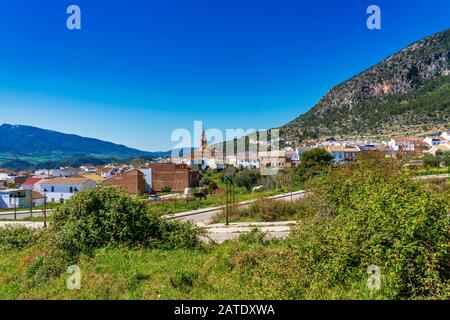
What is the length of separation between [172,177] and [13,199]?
73.3 feet

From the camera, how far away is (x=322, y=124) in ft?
418

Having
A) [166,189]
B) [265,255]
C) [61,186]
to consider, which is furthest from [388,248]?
[61,186]

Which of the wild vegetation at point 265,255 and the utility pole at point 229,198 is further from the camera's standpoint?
the utility pole at point 229,198

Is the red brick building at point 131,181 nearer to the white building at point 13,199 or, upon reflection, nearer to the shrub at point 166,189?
the shrub at point 166,189

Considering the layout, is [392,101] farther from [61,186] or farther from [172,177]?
[61,186]

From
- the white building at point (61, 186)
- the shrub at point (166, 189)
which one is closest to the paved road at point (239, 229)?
the shrub at point (166, 189)

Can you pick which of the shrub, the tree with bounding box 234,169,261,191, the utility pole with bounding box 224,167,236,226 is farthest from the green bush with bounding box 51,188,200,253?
the shrub

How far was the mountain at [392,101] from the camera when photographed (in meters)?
103

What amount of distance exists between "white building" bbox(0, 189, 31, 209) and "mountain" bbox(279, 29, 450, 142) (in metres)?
87.1

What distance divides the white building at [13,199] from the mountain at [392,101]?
8714cm

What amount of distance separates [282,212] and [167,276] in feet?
51.8

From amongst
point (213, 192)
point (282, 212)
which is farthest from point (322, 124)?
point (282, 212)

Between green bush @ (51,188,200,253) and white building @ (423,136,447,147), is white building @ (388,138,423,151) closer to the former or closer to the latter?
white building @ (423,136,447,147)
